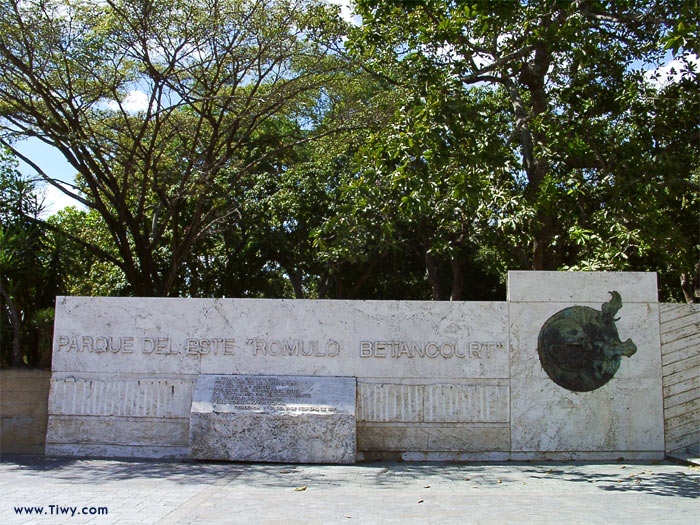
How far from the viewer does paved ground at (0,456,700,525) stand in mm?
5281

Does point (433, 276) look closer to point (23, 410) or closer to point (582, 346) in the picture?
point (582, 346)

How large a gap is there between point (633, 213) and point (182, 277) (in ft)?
45.5

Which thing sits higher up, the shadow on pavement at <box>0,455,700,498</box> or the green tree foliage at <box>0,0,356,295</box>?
the green tree foliage at <box>0,0,356,295</box>

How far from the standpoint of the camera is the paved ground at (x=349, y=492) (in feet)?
17.3

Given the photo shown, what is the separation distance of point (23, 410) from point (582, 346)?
6774 mm

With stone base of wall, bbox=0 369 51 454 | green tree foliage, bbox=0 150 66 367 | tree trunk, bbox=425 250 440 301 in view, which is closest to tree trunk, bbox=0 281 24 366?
green tree foliage, bbox=0 150 66 367

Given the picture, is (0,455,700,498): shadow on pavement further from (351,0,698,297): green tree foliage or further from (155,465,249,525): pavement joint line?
(351,0,698,297): green tree foliage

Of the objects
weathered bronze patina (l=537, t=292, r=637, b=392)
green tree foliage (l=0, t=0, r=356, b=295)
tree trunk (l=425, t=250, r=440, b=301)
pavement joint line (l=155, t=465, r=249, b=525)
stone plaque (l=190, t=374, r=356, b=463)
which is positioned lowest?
pavement joint line (l=155, t=465, r=249, b=525)

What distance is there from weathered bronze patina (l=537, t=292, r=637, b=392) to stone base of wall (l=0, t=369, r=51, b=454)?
6050 mm

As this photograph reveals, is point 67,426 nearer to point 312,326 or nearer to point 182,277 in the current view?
point 312,326

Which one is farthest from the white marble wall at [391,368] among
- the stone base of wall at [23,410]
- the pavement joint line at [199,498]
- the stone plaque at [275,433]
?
the pavement joint line at [199,498]

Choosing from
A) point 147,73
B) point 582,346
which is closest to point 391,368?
point 582,346

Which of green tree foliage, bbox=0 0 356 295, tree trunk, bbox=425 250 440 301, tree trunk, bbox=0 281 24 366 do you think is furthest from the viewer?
tree trunk, bbox=425 250 440 301

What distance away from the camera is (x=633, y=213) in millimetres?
10125
